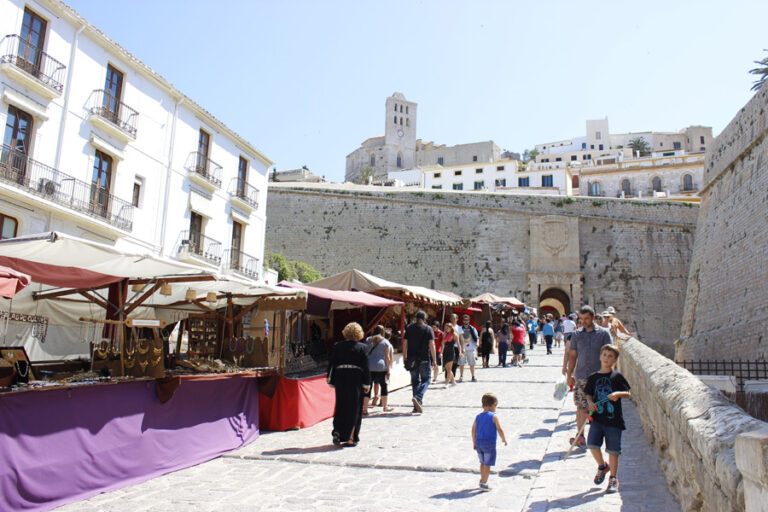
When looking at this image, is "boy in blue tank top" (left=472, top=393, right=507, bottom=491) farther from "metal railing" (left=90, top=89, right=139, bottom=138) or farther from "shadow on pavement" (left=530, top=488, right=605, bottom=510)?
"metal railing" (left=90, top=89, right=139, bottom=138)

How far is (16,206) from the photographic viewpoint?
40.0ft

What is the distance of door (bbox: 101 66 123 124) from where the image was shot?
14.8 meters

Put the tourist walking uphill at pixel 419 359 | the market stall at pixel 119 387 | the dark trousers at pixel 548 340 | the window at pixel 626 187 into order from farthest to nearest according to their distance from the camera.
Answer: the window at pixel 626 187 < the dark trousers at pixel 548 340 < the tourist walking uphill at pixel 419 359 < the market stall at pixel 119 387

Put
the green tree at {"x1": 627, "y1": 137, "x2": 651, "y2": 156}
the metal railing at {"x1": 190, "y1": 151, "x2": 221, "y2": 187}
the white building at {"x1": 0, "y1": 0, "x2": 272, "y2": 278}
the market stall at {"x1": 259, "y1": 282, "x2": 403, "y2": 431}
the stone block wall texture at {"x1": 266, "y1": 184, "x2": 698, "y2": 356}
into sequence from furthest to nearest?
1. the green tree at {"x1": 627, "y1": 137, "x2": 651, "y2": 156}
2. the stone block wall texture at {"x1": 266, "y1": 184, "x2": 698, "y2": 356}
3. the metal railing at {"x1": 190, "y1": 151, "x2": 221, "y2": 187}
4. the white building at {"x1": 0, "y1": 0, "x2": 272, "y2": 278}
5. the market stall at {"x1": 259, "y1": 282, "x2": 403, "y2": 431}

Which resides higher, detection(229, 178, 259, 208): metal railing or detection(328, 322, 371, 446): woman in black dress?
detection(229, 178, 259, 208): metal railing

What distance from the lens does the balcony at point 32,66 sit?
12.1 m

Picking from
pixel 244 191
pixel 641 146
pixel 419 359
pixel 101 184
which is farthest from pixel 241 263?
pixel 641 146

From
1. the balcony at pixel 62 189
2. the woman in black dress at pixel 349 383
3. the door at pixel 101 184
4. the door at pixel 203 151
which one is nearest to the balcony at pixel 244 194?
the door at pixel 203 151

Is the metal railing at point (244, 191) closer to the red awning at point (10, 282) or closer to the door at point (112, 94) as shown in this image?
the door at point (112, 94)

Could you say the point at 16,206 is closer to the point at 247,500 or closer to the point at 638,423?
the point at 247,500

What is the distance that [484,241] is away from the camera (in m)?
32.7

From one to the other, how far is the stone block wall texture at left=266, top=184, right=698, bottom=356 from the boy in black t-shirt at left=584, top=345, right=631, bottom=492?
27.3 meters

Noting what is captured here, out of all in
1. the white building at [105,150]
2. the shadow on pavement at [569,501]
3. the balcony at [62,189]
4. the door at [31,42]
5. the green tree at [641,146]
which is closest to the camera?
the shadow on pavement at [569,501]

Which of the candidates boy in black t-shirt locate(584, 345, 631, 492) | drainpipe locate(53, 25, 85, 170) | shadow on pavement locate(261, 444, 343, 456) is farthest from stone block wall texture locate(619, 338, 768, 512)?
drainpipe locate(53, 25, 85, 170)
